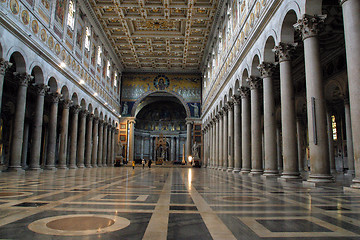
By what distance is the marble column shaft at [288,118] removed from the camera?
433 inches

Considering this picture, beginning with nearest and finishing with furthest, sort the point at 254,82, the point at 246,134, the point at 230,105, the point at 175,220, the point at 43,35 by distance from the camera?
the point at 175,220
the point at 254,82
the point at 246,134
the point at 43,35
the point at 230,105

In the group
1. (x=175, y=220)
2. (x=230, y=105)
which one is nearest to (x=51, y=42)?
(x=230, y=105)

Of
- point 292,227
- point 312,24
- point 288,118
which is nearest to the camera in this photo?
point 292,227

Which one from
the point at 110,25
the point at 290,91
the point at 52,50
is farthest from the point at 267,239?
the point at 110,25

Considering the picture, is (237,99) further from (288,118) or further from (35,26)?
(35,26)

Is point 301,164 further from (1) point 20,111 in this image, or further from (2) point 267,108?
(1) point 20,111

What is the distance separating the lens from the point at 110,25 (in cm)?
3138

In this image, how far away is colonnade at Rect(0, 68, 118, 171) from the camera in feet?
52.2

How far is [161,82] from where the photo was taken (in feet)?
146

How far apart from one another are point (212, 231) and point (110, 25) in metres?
31.7

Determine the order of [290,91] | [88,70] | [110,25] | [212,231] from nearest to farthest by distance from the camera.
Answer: [212,231], [290,91], [88,70], [110,25]

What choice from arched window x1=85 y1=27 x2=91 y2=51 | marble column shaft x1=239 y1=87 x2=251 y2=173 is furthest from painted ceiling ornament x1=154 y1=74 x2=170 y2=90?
marble column shaft x1=239 y1=87 x2=251 y2=173

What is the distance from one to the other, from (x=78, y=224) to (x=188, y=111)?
4110 centimetres

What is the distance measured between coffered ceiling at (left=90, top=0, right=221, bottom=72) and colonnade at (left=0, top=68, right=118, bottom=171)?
986 centimetres
